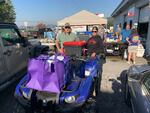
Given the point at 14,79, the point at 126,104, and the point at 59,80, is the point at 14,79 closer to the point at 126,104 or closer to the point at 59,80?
the point at 59,80

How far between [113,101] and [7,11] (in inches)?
769

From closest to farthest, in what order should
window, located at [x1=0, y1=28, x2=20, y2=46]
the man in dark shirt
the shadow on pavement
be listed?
1. the shadow on pavement
2. window, located at [x1=0, y1=28, x2=20, y2=46]
3. the man in dark shirt

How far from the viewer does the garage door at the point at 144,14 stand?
11084mm

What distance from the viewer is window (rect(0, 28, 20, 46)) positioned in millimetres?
5059

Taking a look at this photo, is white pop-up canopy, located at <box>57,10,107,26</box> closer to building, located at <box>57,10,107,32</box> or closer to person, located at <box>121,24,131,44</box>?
building, located at <box>57,10,107,32</box>

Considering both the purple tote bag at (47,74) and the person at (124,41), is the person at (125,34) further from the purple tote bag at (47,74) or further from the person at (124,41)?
the purple tote bag at (47,74)

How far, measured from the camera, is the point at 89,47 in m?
5.57

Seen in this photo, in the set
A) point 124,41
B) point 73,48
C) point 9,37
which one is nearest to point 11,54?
point 9,37

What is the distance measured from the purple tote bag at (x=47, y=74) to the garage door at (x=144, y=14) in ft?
30.1

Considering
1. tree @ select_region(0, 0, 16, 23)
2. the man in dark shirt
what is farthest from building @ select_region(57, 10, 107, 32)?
tree @ select_region(0, 0, 16, 23)

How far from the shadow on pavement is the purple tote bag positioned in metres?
1.58

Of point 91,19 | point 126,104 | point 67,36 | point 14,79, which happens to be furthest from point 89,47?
point 91,19

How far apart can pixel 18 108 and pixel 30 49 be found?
2.91 m

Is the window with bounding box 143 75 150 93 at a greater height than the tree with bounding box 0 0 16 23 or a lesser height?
lesser
